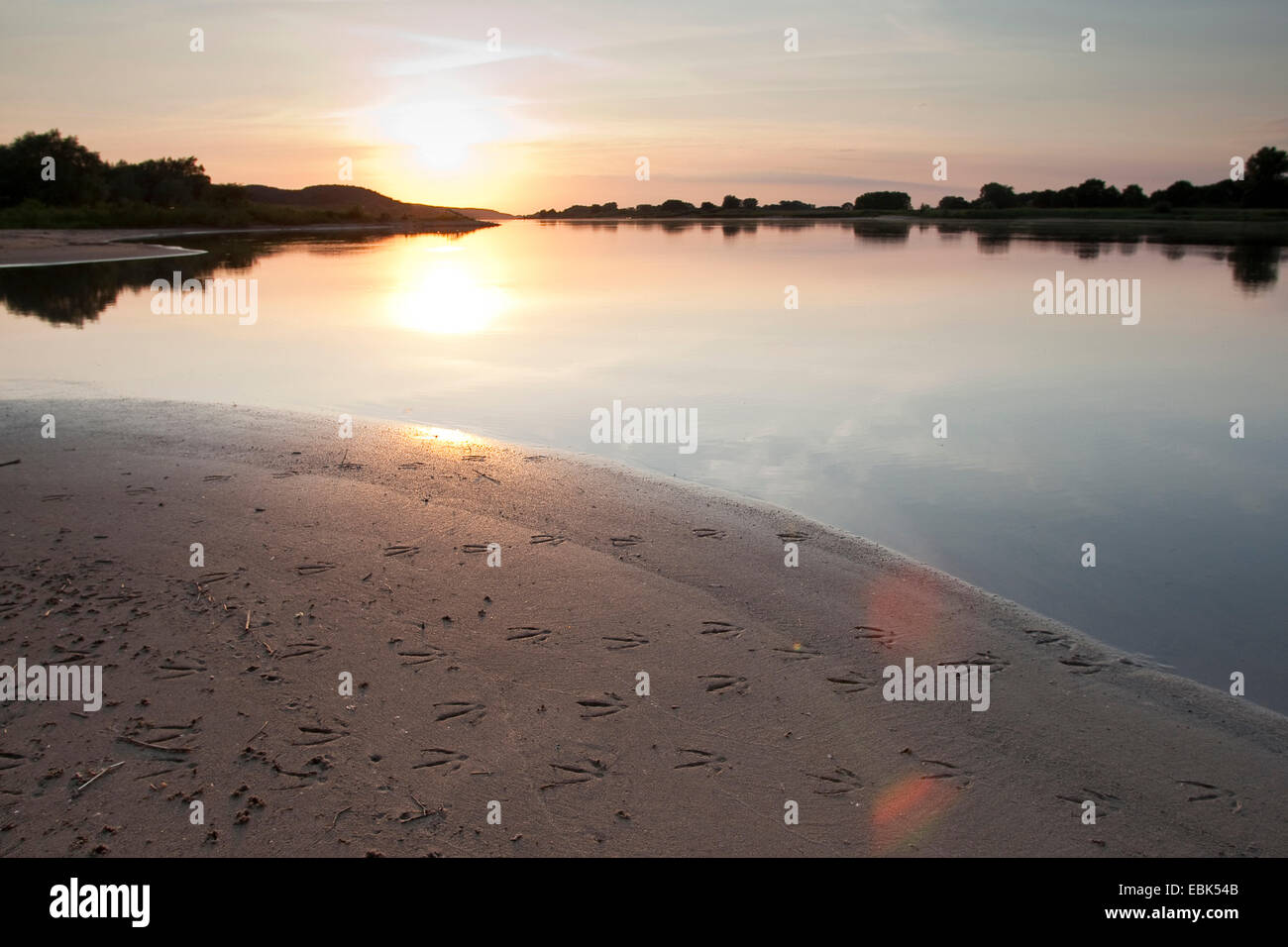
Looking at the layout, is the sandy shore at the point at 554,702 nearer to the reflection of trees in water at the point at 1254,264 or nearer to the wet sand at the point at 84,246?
the reflection of trees in water at the point at 1254,264

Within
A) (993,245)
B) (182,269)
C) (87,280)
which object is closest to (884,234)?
(993,245)

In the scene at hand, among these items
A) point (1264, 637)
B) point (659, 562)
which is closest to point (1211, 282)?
point (1264, 637)

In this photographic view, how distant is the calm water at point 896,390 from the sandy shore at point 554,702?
1.19m

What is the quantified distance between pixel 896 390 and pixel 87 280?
3006cm

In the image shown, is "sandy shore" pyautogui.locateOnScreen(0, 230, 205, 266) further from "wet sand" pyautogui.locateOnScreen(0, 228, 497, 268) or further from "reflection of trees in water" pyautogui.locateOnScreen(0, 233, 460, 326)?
"reflection of trees in water" pyautogui.locateOnScreen(0, 233, 460, 326)

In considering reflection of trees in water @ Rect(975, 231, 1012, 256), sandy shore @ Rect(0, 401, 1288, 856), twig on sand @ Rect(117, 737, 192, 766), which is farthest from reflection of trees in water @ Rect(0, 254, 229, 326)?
reflection of trees in water @ Rect(975, 231, 1012, 256)

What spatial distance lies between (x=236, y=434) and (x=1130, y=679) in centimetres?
929

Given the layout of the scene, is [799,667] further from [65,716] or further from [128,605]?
[128,605]

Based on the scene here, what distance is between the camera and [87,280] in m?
30.8

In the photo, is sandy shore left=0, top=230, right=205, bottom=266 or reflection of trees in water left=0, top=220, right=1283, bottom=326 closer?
reflection of trees in water left=0, top=220, right=1283, bottom=326

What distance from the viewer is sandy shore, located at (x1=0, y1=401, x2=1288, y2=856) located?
3812 millimetres

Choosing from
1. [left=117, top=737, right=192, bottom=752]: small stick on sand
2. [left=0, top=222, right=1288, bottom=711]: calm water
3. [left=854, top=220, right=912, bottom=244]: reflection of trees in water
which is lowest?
[left=117, top=737, right=192, bottom=752]: small stick on sand

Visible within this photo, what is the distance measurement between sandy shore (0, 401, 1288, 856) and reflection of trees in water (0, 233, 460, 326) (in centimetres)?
1794

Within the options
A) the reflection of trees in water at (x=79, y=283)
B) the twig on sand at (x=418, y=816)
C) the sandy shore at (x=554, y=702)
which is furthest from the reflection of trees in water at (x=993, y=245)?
the twig on sand at (x=418, y=816)
